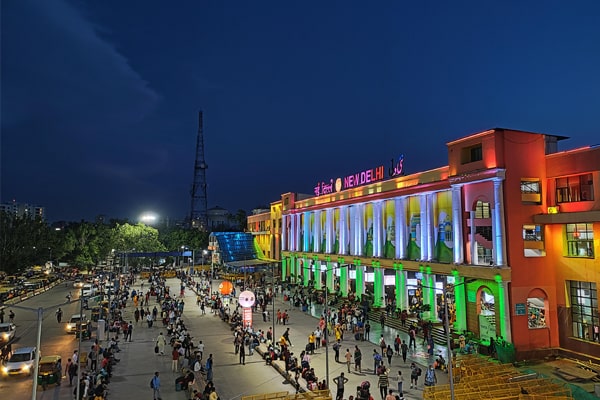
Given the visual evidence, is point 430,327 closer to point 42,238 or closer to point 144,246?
point 42,238

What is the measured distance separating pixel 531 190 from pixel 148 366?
30897 mm

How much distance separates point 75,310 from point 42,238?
27.5 meters

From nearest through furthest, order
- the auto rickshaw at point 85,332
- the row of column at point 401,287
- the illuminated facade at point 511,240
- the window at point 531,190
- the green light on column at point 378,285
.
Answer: the illuminated facade at point 511,240 < the row of column at point 401,287 < the window at point 531,190 < the auto rickshaw at point 85,332 < the green light on column at point 378,285

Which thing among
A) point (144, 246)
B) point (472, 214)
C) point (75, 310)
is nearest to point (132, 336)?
point (75, 310)

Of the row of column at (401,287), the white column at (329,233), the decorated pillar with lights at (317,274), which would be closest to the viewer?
the row of column at (401,287)

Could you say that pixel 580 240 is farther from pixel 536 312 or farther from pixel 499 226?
pixel 536 312

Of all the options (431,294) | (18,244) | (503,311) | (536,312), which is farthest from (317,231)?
(18,244)

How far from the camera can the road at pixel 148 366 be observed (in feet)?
80.4

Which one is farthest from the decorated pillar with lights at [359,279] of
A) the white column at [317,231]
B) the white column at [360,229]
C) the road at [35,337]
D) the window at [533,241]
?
the road at [35,337]

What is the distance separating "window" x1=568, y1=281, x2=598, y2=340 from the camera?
96.9ft

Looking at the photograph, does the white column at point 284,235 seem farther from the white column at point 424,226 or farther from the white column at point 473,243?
the white column at point 473,243

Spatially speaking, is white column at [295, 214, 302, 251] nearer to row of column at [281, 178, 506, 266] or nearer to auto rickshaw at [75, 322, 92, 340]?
row of column at [281, 178, 506, 266]

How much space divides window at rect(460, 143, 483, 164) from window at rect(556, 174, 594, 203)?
605cm

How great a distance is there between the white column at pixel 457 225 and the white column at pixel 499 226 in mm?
3786
